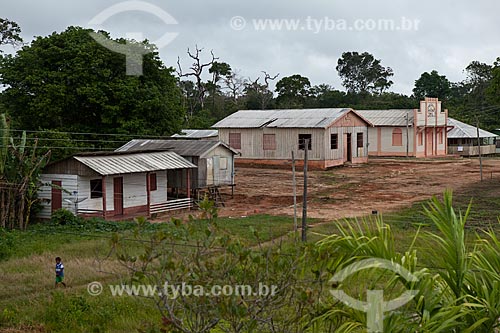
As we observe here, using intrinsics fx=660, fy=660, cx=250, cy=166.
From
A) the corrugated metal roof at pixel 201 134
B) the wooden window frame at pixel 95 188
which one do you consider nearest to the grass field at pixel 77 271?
the wooden window frame at pixel 95 188

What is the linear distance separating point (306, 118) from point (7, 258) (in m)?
26.8

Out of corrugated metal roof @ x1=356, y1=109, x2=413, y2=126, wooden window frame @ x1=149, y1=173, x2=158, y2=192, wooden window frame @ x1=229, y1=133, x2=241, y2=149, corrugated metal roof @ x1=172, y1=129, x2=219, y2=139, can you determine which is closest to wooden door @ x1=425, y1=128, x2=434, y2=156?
corrugated metal roof @ x1=356, y1=109, x2=413, y2=126

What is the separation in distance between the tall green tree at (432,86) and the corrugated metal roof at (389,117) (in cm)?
2759

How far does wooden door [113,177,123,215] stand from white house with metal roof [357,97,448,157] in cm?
2767

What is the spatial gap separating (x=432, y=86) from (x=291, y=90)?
19.8 meters

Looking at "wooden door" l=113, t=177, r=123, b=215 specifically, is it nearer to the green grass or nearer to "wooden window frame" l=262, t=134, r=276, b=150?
the green grass

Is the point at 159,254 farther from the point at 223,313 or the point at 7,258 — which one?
the point at 7,258

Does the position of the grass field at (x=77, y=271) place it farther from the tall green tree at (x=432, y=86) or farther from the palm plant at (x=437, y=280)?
the tall green tree at (x=432, y=86)

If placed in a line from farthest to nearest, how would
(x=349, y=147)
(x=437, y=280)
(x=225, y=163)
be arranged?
(x=349, y=147) → (x=225, y=163) → (x=437, y=280)

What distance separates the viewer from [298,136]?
134 ft

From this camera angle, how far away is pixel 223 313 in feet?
15.6

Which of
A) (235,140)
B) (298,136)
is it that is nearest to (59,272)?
(298,136)

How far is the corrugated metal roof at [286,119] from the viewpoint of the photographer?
4062cm

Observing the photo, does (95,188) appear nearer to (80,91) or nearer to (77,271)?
(80,91)
